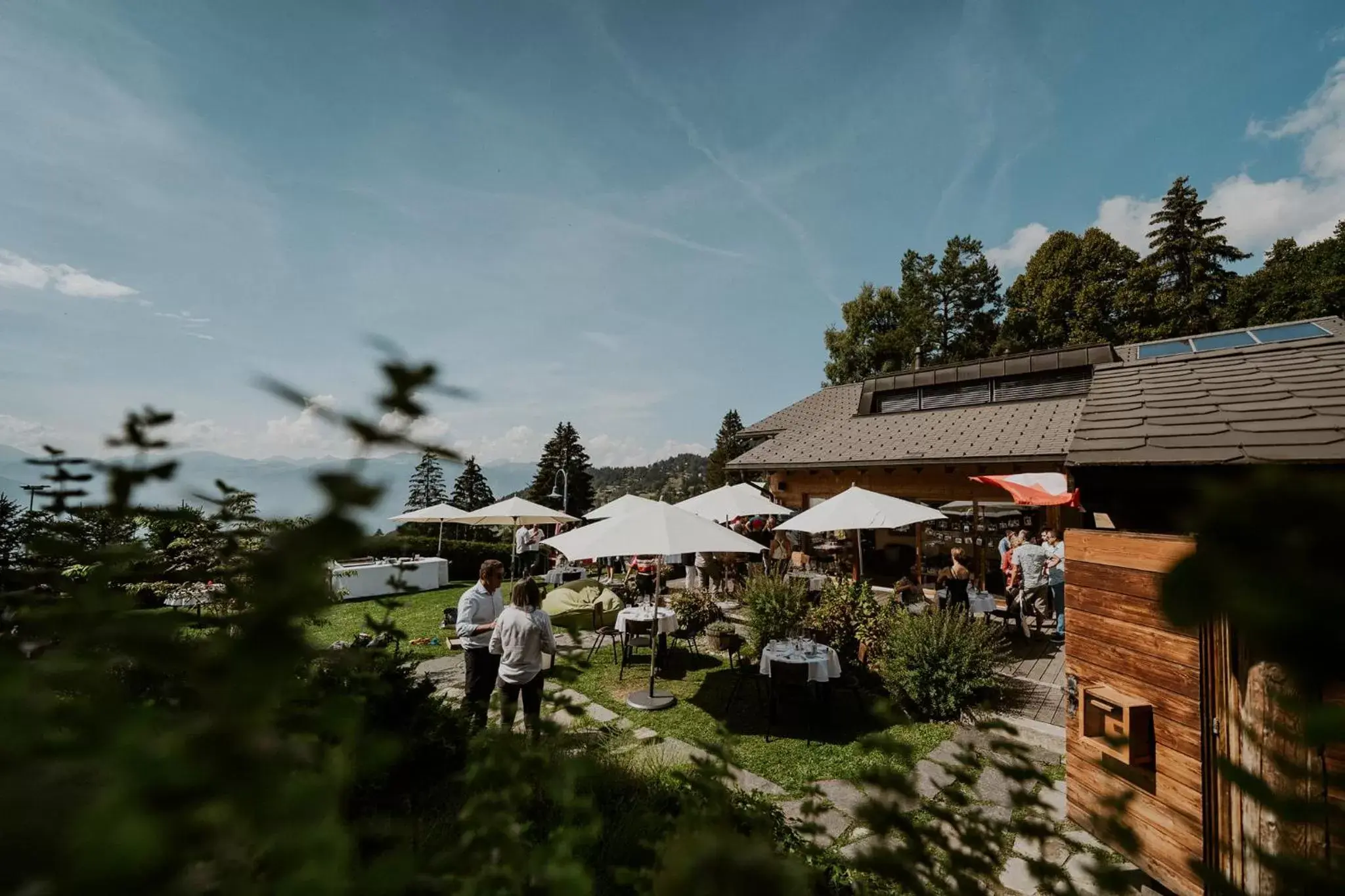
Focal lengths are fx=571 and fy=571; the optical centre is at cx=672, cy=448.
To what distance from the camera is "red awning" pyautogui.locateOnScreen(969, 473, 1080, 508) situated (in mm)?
9539

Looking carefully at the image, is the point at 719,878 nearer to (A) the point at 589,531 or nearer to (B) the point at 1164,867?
(B) the point at 1164,867

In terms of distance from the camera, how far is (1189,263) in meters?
39.8

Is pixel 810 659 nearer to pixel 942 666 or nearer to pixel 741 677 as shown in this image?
pixel 741 677

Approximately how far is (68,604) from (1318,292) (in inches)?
2258

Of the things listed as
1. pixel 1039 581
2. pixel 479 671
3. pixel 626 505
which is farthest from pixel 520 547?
pixel 1039 581

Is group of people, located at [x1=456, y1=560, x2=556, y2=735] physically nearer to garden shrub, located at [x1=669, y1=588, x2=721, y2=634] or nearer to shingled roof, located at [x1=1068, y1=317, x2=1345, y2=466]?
shingled roof, located at [x1=1068, y1=317, x2=1345, y2=466]

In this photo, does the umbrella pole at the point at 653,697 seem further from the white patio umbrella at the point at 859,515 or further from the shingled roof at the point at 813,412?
the shingled roof at the point at 813,412

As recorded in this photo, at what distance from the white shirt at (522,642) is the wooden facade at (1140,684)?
418 centimetres

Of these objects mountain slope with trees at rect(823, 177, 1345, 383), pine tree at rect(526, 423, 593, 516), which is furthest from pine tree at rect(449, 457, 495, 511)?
mountain slope with trees at rect(823, 177, 1345, 383)

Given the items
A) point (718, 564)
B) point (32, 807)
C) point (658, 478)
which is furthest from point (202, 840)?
point (658, 478)

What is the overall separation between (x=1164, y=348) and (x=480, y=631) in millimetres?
12724

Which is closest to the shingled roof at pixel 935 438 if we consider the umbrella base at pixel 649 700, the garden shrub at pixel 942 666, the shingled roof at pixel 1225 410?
the garden shrub at pixel 942 666

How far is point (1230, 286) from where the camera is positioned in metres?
38.8

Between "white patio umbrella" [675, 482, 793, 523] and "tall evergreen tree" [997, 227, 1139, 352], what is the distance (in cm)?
3396
